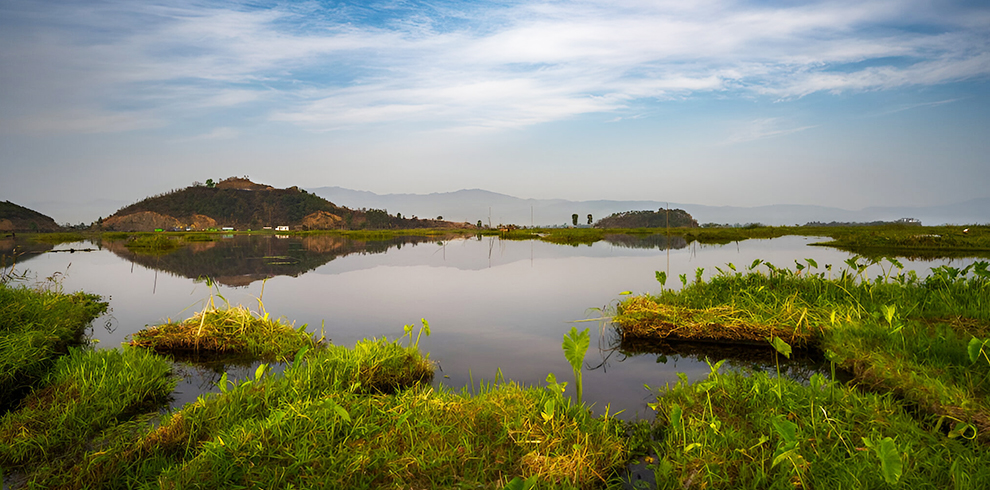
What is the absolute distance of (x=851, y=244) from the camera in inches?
1296

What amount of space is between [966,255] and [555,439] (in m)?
31.3

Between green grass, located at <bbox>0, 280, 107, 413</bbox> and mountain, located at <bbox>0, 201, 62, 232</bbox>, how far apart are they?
13847cm

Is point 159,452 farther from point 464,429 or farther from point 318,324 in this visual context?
point 318,324

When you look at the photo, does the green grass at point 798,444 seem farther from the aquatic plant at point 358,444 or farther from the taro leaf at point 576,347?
the taro leaf at point 576,347

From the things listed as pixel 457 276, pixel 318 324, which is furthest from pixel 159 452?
pixel 457 276

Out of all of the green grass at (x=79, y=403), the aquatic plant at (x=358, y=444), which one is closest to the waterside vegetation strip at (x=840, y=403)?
the aquatic plant at (x=358, y=444)

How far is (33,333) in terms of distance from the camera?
6375mm

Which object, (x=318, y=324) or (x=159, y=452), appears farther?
(x=318, y=324)

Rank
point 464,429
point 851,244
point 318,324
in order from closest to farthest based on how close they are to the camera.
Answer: point 464,429 → point 318,324 → point 851,244

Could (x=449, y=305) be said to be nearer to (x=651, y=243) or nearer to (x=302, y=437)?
(x=302, y=437)

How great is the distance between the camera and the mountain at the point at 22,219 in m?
111

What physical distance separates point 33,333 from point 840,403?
9.76 metres

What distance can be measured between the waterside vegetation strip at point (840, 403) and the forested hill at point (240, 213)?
6049 inches

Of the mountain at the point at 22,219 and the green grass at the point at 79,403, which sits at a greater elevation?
the mountain at the point at 22,219
